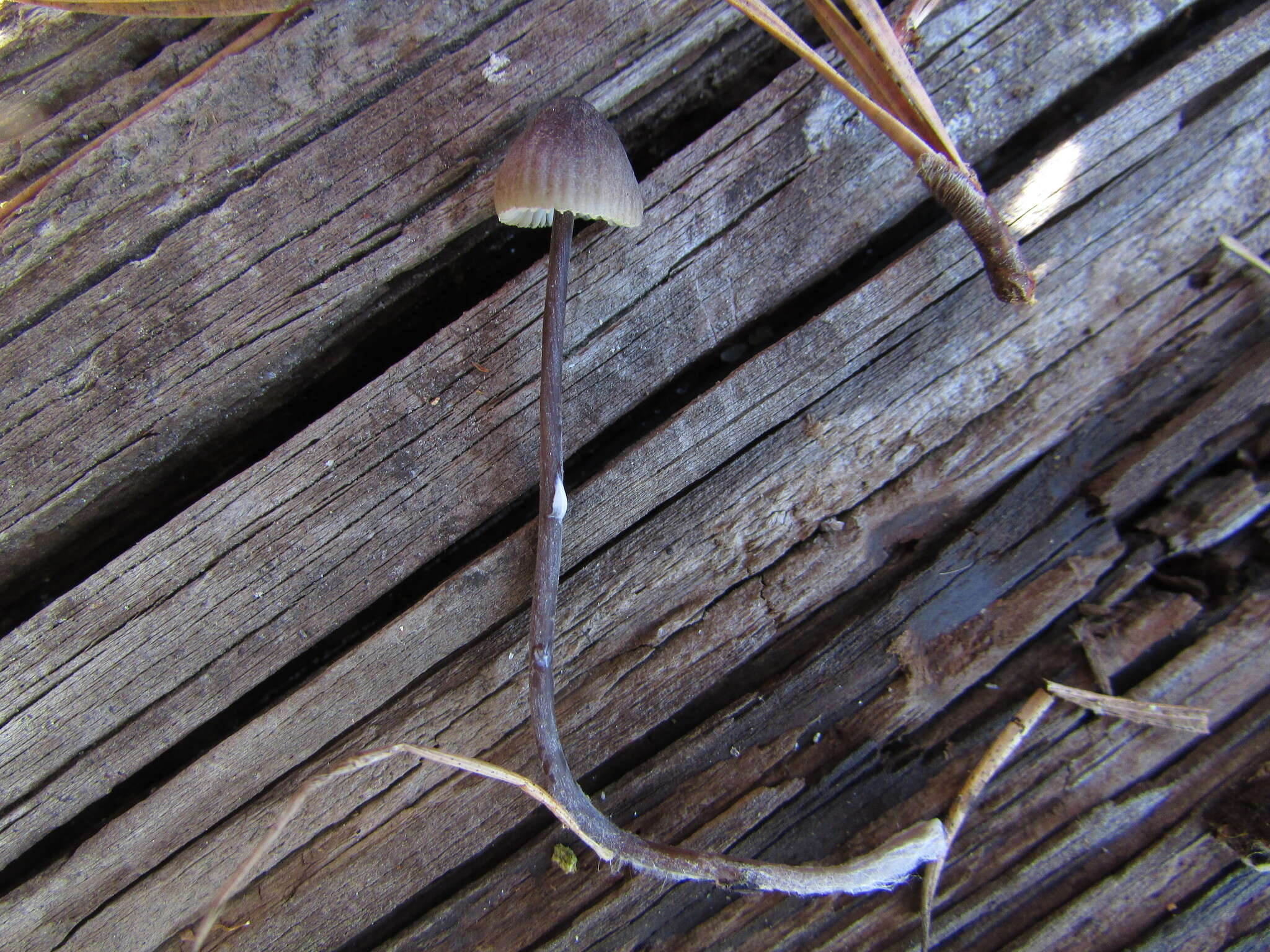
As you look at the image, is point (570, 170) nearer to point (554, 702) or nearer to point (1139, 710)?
point (554, 702)

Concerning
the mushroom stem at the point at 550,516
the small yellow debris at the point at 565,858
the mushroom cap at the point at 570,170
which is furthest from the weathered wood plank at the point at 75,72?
the small yellow debris at the point at 565,858

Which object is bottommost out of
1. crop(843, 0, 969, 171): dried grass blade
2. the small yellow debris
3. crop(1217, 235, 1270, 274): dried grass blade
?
the small yellow debris

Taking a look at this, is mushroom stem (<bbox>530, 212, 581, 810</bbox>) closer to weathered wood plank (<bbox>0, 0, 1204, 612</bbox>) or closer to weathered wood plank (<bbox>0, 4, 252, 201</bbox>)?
weathered wood plank (<bbox>0, 0, 1204, 612</bbox>)

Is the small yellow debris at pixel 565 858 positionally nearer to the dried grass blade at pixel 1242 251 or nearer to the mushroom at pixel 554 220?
the mushroom at pixel 554 220

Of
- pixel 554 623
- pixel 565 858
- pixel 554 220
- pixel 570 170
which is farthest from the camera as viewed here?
pixel 565 858

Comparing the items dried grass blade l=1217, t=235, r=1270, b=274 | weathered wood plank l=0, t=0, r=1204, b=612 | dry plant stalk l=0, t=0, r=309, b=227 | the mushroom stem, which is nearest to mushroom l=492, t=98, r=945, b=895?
the mushroom stem

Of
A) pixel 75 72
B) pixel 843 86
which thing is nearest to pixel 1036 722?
pixel 843 86

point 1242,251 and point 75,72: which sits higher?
point 75,72

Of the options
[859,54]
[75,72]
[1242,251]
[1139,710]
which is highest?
[75,72]
